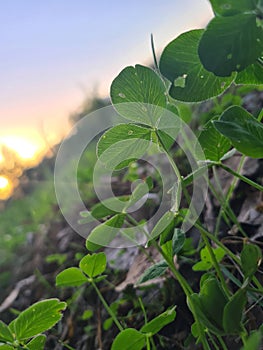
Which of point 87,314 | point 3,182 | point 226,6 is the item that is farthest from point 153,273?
point 3,182

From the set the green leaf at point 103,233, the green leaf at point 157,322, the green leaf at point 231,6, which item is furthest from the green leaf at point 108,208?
the green leaf at point 231,6

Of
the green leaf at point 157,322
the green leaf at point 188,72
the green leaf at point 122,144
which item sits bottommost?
the green leaf at point 157,322

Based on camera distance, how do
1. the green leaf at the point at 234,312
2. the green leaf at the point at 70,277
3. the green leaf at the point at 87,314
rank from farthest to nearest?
the green leaf at the point at 87,314 → the green leaf at the point at 70,277 → the green leaf at the point at 234,312

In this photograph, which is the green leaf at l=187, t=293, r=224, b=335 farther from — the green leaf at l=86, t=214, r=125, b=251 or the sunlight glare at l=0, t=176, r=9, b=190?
the sunlight glare at l=0, t=176, r=9, b=190

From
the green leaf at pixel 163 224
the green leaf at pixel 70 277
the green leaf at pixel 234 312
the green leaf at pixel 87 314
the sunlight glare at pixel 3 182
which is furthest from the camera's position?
the sunlight glare at pixel 3 182

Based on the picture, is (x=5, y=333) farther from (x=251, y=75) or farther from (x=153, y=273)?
(x=251, y=75)

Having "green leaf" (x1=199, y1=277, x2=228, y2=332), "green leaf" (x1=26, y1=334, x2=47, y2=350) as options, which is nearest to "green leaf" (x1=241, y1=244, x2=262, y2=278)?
"green leaf" (x1=199, y1=277, x2=228, y2=332)

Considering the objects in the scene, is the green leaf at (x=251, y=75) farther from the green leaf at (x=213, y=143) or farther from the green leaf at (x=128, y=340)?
the green leaf at (x=128, y=340)

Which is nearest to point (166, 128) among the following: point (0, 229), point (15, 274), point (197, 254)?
point (197, 254)
